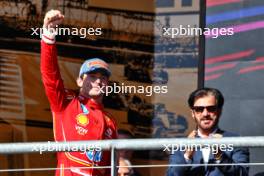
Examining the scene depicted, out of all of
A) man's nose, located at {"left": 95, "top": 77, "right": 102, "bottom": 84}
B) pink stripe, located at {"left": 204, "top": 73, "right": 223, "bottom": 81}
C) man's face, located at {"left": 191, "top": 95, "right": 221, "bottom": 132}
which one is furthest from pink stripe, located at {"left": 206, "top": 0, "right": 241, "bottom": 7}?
man's nose, located at {"left": 95, "top": 77, "right": 102, "bottom": 84}

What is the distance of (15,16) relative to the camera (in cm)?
471

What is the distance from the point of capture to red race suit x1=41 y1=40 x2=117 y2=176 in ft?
10.8

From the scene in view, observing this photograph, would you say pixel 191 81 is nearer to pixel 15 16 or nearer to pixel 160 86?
pixel 160 86

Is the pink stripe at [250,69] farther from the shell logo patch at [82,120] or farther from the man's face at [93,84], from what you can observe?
the shell logo patch at [82,120]

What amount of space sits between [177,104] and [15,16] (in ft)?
3.78

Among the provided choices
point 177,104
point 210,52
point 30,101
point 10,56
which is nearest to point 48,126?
point 30,101

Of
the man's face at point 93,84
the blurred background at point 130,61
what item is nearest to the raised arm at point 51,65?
the man's face at point 93,84

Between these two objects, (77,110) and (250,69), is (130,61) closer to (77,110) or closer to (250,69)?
(250,69)

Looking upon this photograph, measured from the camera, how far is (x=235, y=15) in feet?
14.7

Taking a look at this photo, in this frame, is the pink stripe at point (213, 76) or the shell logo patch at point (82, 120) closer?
the shell logo patch at point (82, 120)

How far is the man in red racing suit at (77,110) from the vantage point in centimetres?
329

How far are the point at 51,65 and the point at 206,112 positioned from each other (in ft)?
2.39

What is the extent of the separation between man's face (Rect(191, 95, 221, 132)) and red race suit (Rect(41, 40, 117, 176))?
394mm

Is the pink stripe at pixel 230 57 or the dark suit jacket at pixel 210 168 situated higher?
the pink stripe at pixel 230 57
